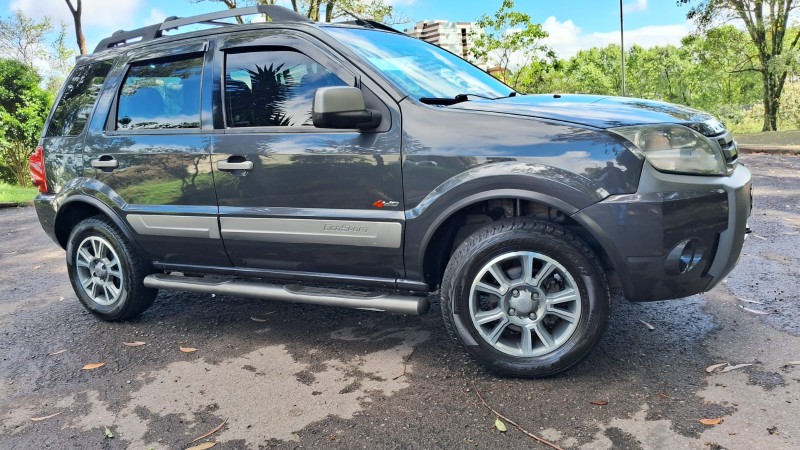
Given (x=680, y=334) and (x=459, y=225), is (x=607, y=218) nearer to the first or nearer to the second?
(x=459, y=225)

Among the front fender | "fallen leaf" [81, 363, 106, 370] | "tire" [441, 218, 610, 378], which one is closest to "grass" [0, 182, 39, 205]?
"fallen leaf" [81, 363, 106, 370]

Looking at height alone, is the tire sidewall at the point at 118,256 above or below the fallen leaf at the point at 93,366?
above

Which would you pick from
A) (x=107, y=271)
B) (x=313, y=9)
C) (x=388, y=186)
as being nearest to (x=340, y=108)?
(x=388, y=186)

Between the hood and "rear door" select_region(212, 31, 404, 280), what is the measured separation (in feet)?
1.91

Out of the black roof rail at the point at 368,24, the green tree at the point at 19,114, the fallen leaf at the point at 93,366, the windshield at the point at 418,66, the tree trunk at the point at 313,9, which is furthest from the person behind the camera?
the tree trunk at the point at 313,9

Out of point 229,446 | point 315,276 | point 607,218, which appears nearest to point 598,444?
point 607,218

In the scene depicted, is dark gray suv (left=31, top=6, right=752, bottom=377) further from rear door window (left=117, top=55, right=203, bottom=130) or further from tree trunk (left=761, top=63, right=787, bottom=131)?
tree trunk (left=761, top=63, right=787, bottom=131)

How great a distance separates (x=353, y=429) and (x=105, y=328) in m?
2.55

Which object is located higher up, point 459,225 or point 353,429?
point 459,225

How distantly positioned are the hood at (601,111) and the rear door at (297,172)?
582mm

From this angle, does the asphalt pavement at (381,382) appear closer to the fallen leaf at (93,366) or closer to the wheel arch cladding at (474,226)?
the fallen leaf at (93,366)

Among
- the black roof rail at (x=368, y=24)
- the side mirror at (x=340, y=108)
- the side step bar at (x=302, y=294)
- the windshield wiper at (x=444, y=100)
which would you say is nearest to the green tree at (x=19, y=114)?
the side step bar at (x=302, y=294)

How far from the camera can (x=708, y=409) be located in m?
2.72

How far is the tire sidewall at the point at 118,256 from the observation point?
4.32 meters
